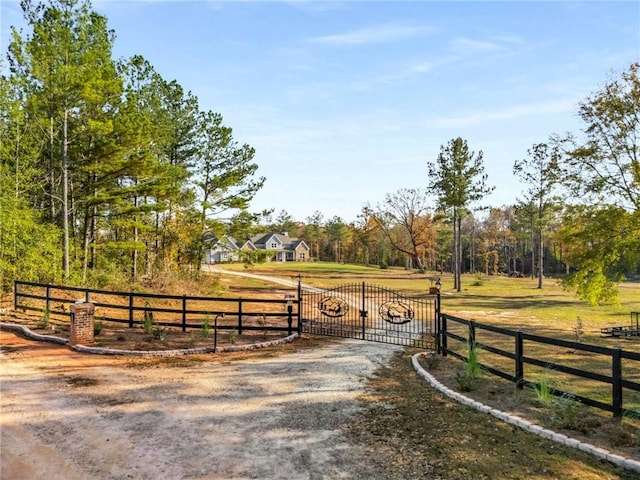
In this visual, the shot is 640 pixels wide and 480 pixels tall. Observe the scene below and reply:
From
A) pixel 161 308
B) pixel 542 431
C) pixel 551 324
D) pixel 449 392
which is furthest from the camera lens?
pixel 551 324

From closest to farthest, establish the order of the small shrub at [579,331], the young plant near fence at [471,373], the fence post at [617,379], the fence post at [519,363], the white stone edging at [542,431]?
the white stone edging at [542,431], the fence post at [617,379], the fence post at [519,363], the young plant near fence at [471,373], the small shrub at [579,331]

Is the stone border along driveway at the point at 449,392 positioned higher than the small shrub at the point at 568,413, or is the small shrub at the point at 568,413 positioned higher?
the small shrub at the point at 568,413

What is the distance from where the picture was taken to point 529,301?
30344mm

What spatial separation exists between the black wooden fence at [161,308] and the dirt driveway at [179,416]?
102 inches

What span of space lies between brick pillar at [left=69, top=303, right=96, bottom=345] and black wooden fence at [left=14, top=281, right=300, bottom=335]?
0.67 m

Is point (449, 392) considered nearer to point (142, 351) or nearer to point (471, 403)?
point (471, 403)

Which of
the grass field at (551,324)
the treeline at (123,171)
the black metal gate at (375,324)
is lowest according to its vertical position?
the grass field at (551,324)

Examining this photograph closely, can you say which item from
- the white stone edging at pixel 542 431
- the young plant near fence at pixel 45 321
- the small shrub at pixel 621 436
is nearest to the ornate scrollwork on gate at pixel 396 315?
→ the white stone edging at pixel 542 431

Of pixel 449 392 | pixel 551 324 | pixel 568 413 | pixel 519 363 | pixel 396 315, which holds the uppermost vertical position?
pixel 519 363

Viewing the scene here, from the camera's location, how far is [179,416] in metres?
6.78

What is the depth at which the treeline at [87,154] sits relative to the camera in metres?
18.3

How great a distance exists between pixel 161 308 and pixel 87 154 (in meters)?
8.46

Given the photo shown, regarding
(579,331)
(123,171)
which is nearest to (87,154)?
(123,171)

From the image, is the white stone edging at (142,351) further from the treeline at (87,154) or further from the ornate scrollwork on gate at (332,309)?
the treeline at (87,154)
